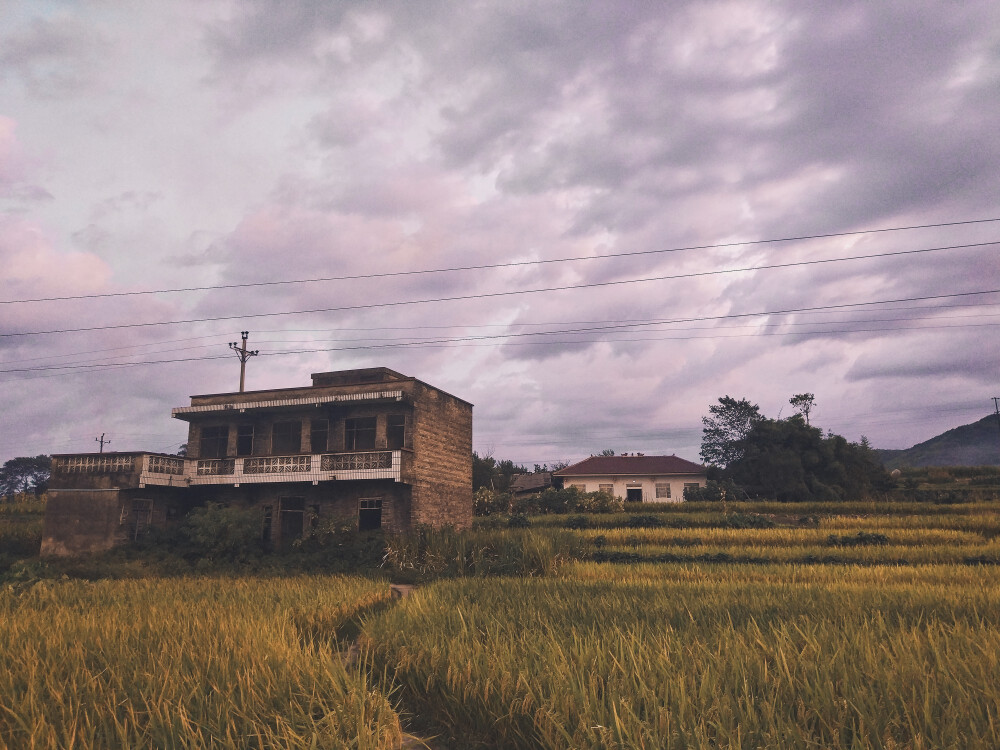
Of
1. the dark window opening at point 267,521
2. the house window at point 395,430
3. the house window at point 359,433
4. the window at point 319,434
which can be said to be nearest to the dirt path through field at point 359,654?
the house window at point 395,430

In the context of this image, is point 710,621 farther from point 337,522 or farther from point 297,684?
point 337,522

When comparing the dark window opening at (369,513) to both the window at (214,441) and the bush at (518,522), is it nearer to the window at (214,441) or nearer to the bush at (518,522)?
the bush at (518,522)

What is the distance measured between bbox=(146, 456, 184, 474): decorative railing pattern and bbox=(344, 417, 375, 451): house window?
741cm

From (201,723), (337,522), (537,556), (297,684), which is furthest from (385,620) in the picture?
(337,522)

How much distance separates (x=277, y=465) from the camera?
2830 centimetres

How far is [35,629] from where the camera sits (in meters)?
9.05

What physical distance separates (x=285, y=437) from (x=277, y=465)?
2824 millimetres

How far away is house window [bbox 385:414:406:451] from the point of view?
29094 mm

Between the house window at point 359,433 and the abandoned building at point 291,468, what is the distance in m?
0.05

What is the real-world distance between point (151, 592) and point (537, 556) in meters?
10.3

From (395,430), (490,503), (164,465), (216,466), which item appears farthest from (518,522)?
Answer: (164,465)

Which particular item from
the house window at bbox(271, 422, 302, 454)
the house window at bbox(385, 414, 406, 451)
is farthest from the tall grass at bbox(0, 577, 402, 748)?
the house window at bbox(271, 422, 302, 454)

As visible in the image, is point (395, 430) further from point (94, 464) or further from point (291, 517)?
point (94, 464)

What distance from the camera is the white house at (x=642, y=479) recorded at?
155 ft
